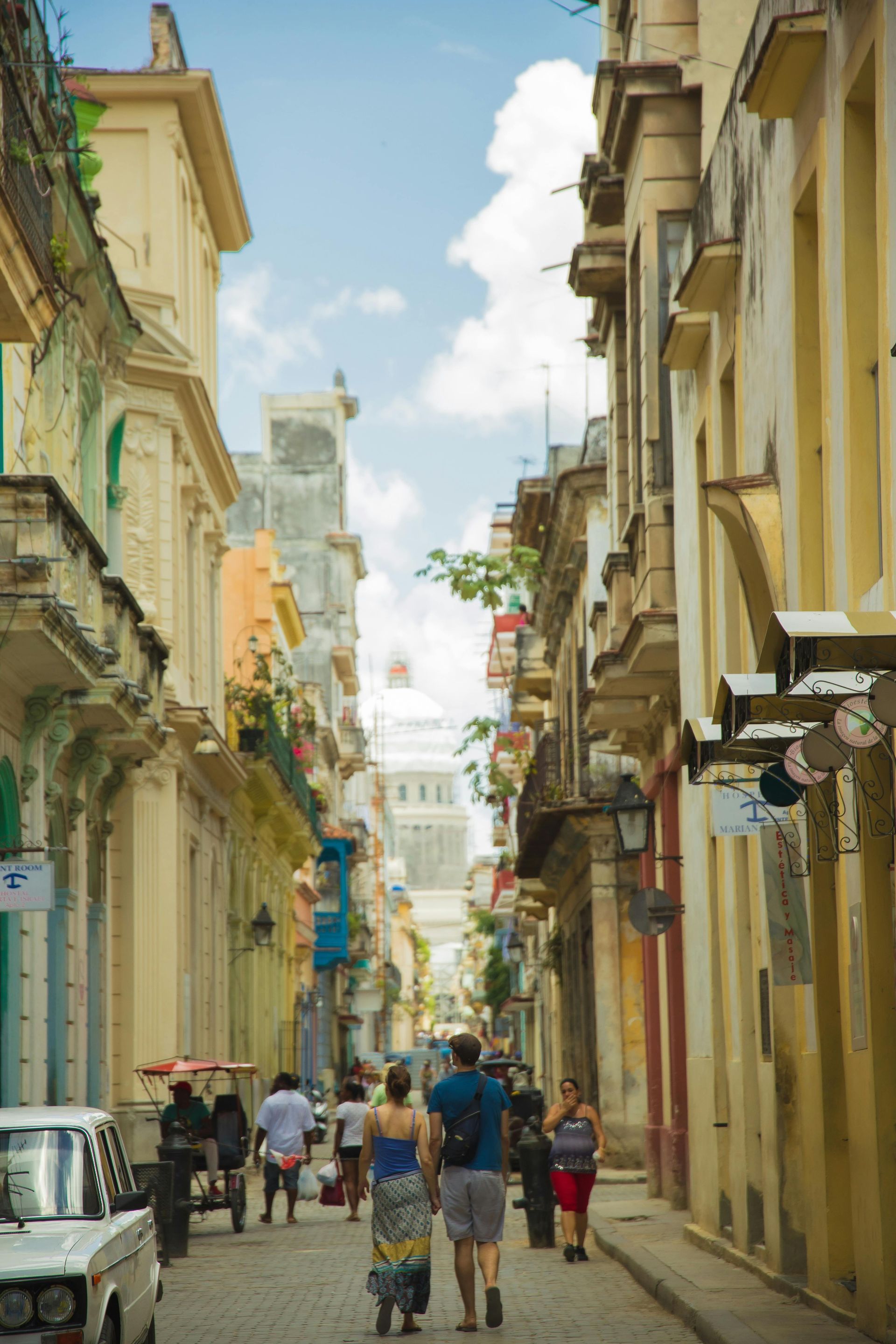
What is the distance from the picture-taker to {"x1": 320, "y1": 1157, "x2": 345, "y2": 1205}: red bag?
2117 cm

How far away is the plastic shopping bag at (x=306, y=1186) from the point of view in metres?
21.2

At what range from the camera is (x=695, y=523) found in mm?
15500

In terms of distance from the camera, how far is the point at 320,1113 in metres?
37.1

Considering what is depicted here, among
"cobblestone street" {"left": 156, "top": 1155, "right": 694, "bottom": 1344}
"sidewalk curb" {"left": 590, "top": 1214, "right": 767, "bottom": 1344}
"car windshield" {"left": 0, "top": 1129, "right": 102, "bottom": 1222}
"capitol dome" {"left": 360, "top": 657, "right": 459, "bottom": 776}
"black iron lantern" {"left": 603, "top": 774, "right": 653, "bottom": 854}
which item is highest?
"capitol dome" {"left": 360, "top": 657, "right": 459, "bottom": 776}

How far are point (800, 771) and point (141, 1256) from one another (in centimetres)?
384

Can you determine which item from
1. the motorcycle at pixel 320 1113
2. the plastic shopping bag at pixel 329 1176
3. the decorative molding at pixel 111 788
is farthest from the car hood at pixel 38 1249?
the motorcycle at pixel 320 1113

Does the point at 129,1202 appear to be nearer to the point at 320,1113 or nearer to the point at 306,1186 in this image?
the point at 306,1186

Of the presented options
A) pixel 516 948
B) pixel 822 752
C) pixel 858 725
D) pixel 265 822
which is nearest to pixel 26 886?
pixel 822 752

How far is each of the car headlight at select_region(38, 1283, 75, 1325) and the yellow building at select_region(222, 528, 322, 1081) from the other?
23889 millimetres

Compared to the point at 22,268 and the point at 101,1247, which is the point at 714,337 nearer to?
the point at 22,268

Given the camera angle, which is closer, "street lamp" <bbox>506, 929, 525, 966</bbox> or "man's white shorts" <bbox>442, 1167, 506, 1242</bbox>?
"man's white shorts" <bbox>442, 1167, 506, 1242</bbox>

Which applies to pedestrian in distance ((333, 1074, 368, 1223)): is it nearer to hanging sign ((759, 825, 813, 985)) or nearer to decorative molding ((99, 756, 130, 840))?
decorative molding ((99, 756, 130, 840))

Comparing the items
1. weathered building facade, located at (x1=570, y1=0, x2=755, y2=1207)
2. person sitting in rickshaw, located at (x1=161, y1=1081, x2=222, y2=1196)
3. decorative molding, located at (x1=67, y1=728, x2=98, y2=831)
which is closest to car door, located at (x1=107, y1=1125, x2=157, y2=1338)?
weathered building facade, located at (x1=570, y1=0, x2=755, y2=1207)

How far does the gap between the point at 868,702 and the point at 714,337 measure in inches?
284
